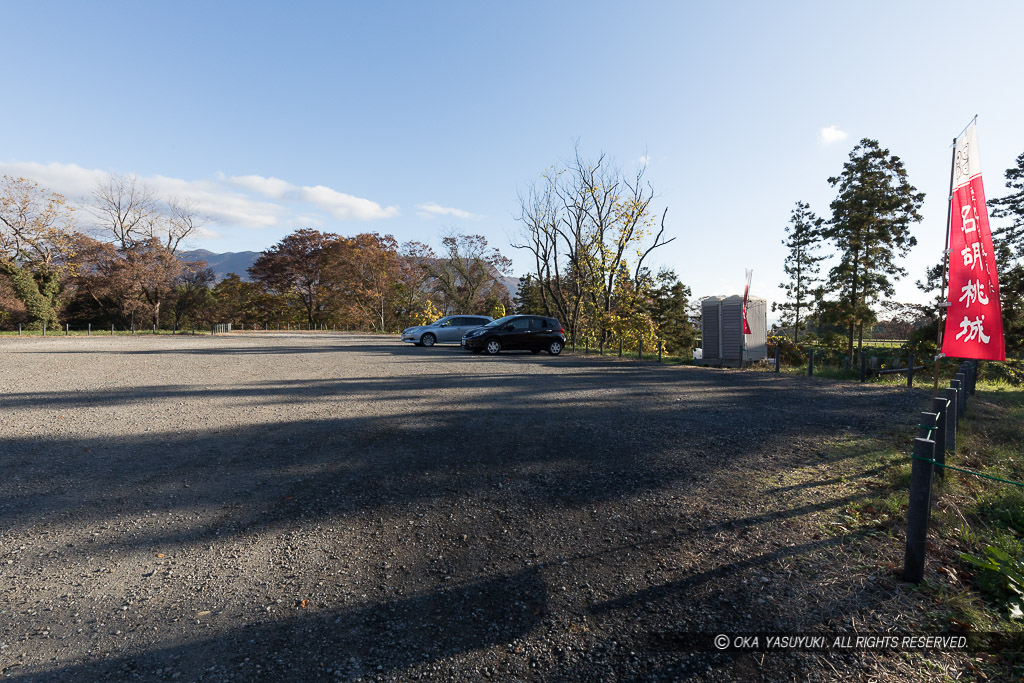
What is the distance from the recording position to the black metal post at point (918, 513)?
280cm

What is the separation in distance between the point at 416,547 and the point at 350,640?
35.5 inches

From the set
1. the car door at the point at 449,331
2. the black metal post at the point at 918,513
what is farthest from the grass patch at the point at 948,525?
the car door at the point at 449,331

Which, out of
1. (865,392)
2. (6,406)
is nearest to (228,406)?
(6,406)

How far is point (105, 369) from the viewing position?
40.1ft

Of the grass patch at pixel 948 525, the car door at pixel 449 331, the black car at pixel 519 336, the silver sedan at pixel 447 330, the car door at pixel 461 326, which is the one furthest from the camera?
the car door at pixel 461 326

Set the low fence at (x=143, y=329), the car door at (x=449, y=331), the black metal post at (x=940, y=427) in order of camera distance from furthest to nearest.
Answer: the low fence at (x=143, y=329) < the car door at (x=449, y=331) < the black metal post at (x=940, y=427)

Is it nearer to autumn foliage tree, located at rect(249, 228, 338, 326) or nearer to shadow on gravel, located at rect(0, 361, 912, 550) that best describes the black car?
shadow on gravel, located at rect(0, 361, 912, 550)

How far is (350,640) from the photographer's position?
7.71 feet

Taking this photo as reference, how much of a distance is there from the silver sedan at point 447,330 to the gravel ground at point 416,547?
18.1m

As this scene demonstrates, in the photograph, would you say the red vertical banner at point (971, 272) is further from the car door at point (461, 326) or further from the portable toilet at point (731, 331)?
the car door at point (461, 326)

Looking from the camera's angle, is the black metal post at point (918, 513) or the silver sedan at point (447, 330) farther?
the silver sedan at point (447, 330)

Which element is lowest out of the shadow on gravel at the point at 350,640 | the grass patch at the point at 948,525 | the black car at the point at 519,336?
the shadow on gravel at the point at 350,640

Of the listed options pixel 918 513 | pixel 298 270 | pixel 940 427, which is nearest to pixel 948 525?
pixel 940 427

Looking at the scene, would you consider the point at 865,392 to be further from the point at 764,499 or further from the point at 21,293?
the point at 21,293
